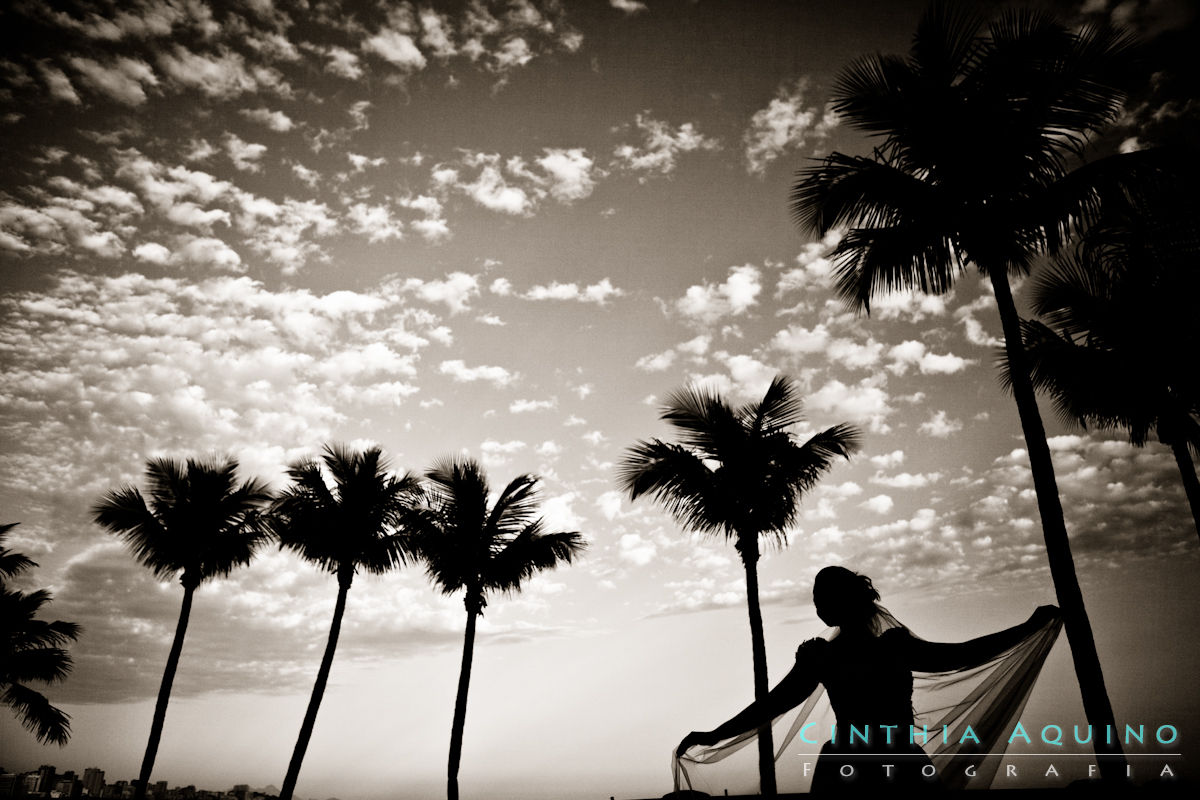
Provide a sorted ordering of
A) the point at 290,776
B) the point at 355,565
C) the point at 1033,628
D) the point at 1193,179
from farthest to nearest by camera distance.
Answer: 1. the point at 355,565
2. the point at 290,776
3. the point at 1193,179
4. the point at 1033,628

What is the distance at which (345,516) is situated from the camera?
19.2 metres

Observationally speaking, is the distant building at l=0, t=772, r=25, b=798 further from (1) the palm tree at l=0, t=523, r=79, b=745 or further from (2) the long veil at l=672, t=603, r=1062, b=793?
(2) the long veil at l=672, t=603, r=1062, b=793

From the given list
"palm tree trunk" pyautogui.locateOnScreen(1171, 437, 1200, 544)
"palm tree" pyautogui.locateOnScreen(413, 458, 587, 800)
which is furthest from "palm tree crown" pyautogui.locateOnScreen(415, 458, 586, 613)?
"palm tree trunk" pyautogui.locateOnScreen(1171, 437, 1200, 544)

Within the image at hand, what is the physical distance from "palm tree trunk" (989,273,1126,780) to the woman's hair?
3464 mm

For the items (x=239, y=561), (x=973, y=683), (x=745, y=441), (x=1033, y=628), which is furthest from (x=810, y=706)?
(x=239, y=561)

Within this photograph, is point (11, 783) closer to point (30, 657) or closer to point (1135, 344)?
point (30, 657)

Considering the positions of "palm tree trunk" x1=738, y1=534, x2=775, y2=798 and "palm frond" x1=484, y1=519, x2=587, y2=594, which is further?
"palm frond" x1=484, y1=519, x2=587, y2=594

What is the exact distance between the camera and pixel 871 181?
9.21 m

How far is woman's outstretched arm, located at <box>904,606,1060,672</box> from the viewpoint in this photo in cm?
360

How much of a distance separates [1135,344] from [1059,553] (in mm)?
8774

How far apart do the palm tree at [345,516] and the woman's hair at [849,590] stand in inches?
707

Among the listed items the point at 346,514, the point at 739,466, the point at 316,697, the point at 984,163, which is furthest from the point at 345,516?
the point at 984,163

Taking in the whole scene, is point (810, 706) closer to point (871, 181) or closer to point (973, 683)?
point (973, 683)

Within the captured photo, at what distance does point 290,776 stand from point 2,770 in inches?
601
